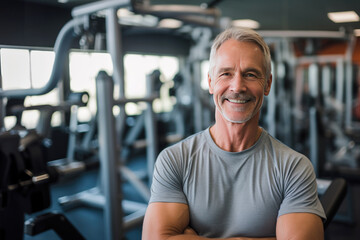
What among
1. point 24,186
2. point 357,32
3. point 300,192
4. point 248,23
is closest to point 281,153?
point 300,192

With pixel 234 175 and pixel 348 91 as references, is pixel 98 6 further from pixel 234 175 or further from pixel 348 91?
pixel 348 91

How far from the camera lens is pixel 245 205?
946 mm

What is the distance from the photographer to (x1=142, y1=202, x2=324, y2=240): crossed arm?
87 cm

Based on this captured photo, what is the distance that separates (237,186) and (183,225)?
0.64 feet

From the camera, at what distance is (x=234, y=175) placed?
3.17 feet

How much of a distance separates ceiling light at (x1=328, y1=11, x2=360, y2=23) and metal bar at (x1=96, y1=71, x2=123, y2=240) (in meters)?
1.38

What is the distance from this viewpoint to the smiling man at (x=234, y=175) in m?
0.93

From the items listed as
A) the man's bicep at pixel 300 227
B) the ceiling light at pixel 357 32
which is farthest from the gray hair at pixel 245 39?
the ceiling light at pixel 357 32

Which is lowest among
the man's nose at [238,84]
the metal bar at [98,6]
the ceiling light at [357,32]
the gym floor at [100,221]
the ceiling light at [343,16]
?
the gym floor at [100,221]

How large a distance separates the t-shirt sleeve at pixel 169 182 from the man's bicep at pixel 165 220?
2 centimetres

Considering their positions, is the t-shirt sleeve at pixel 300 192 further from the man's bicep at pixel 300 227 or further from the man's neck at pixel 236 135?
the man's neck at pixel 236 135

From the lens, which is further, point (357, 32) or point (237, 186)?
point (357, 32)

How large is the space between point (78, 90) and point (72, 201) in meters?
0.90

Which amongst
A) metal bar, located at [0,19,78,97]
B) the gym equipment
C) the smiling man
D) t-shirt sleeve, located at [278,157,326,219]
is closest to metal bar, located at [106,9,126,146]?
metal bar, located at [0,19,78,97]
